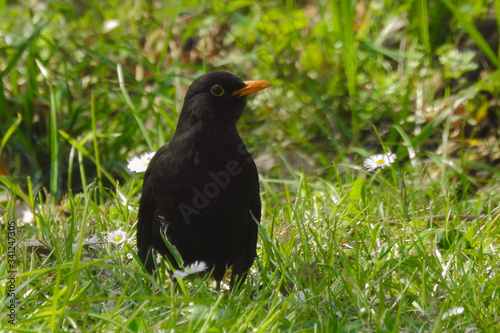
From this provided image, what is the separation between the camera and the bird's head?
11.2ft

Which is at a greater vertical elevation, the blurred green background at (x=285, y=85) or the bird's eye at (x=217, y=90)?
the bird's eye at (x=217, y=90)

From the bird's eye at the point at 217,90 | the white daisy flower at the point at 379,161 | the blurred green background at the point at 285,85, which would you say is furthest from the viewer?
the blurred green background at the point at 285,85

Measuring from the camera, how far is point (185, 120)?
3.45 m

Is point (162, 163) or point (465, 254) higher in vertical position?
point (162, 163)

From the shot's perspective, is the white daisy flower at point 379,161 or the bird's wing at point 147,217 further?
the white daisy flower at point 379,161

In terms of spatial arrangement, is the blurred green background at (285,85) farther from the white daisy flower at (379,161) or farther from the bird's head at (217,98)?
the bird's head at (217,98)

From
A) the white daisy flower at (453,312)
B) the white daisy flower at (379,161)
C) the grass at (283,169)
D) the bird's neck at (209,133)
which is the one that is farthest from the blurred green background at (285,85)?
the white daisy flower at (453,312)

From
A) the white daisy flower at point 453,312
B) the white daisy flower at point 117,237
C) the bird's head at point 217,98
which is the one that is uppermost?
the bird's head at point 217,98

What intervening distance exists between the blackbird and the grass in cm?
15

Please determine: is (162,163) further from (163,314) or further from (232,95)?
(163,314)

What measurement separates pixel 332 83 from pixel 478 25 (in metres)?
1.18

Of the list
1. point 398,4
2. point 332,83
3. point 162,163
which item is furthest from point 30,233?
point 398,4

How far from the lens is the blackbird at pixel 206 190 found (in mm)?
3191

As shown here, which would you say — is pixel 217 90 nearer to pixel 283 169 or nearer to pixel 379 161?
pixel 379 161
